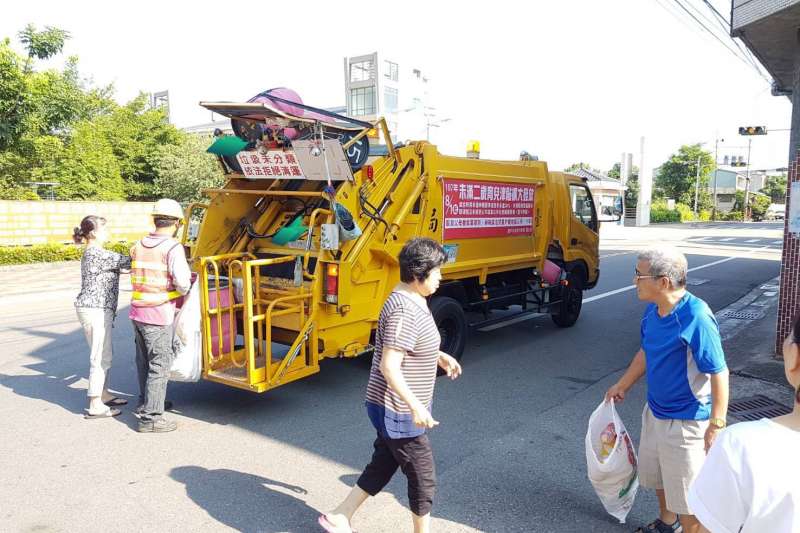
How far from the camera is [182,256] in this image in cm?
477

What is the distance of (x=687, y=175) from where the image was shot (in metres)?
61.4

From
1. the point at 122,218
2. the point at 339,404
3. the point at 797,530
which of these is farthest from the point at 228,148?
the point at 122,218

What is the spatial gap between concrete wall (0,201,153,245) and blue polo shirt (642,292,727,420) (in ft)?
48.3

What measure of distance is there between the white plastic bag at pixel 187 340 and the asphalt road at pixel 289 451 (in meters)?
0.43

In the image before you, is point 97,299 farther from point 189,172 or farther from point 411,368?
point 189,172

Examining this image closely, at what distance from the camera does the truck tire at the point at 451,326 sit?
6.38 m

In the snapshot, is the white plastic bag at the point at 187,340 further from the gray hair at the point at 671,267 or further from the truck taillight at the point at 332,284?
the gray hair at the point at 671,267

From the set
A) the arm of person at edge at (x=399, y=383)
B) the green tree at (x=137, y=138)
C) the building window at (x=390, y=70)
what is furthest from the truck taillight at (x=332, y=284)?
the building window at (x=390, y=70)

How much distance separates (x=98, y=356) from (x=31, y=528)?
190 centimetres

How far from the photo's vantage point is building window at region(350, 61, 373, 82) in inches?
2519

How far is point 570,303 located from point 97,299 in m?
6.31

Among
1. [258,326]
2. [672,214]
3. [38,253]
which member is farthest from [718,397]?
[672,214]

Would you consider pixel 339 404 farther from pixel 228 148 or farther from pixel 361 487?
pixel 228 148

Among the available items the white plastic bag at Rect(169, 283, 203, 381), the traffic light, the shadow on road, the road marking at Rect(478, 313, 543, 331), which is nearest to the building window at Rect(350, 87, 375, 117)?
the traffic light
